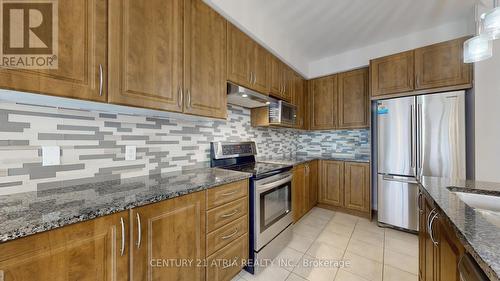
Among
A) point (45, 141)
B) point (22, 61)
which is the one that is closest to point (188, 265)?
point (45, 141)

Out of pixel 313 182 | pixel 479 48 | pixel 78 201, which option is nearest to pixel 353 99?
pixel 313 182

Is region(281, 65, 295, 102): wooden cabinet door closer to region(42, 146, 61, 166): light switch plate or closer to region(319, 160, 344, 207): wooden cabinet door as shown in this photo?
region(319, 160, 344, 207): wooden cabinet door

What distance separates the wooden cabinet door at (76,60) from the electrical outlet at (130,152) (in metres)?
0.49

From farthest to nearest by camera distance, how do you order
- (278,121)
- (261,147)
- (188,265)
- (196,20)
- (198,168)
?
(261,147) < (278,121) < (198,168) < (196,20) < (188,265)

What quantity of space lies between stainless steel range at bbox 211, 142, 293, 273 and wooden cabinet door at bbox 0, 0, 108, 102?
3.97ft

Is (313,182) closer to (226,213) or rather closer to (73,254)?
(226,213)


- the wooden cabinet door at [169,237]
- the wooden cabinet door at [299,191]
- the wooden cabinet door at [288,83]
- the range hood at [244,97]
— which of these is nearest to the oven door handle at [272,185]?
the wooden cabinet door at [299,191]

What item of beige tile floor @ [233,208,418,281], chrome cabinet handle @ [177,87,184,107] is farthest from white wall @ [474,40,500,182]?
chrome cabinet handle @ [177,87,184,107]

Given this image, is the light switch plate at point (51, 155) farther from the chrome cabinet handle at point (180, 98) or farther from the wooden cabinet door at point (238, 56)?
the wooden cabinet door at point (238, 56)

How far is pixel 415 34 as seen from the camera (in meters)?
2.66

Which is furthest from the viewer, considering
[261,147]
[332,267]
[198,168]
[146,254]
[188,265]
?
[261,147]

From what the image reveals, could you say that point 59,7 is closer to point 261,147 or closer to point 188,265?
point 188,265

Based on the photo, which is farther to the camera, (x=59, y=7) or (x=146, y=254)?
(x=146, y=254)

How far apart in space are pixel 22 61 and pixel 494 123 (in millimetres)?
3670
